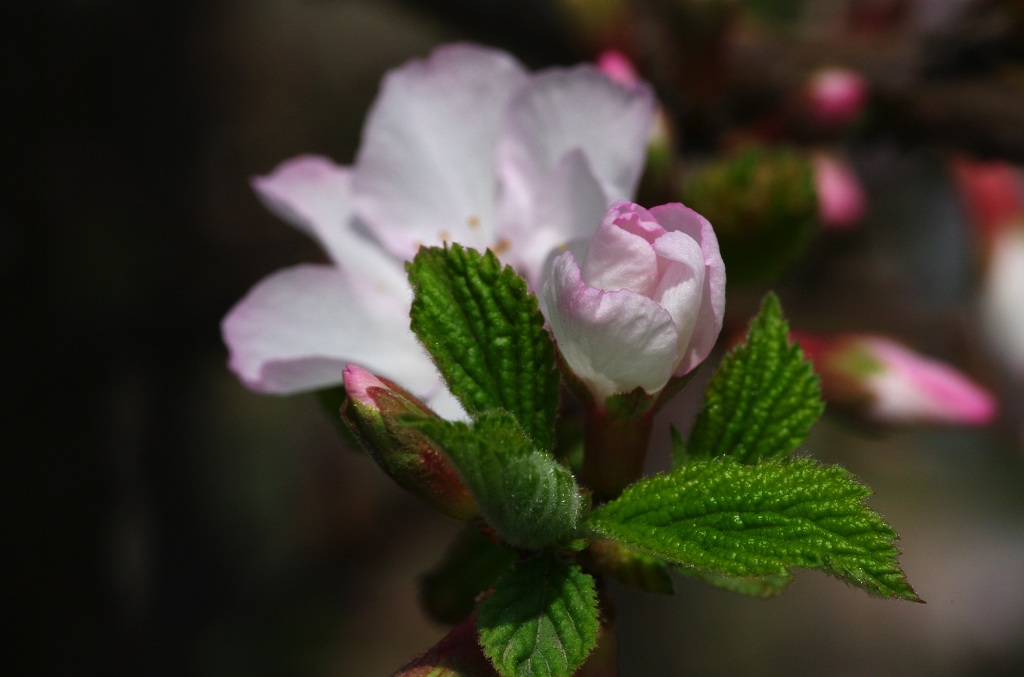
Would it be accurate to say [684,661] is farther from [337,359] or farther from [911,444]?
[337,359]

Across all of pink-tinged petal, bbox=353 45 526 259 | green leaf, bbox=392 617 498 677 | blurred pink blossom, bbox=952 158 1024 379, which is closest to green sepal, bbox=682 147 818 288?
pink-tinged petal, bbox=353 45 526 259

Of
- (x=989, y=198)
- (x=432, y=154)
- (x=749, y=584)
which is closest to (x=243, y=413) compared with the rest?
(x=989, y=198)

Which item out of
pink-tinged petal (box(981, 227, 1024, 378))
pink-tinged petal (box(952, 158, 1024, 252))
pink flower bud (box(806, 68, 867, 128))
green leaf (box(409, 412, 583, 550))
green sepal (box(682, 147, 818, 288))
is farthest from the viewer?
pink-tinged petal (box(952, 158, 1024, 252))

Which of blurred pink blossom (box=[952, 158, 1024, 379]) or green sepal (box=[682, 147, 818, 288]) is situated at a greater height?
blurred pink blossom (box=[952, 158, 1024, 379])

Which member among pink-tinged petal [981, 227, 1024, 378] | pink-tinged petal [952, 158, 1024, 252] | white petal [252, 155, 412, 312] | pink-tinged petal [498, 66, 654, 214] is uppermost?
pink-tinged petal [952, 158, 1024, 252]

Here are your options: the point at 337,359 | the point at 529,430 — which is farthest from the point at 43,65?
the point at 529,430

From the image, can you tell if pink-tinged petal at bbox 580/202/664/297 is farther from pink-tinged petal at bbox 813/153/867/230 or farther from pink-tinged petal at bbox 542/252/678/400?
pink-tinged petal at bbox 813/153/867/230
